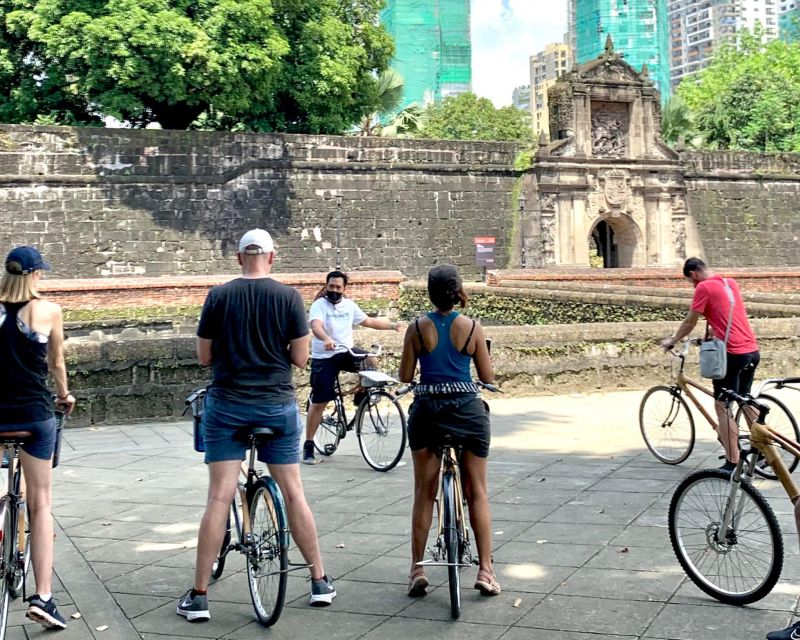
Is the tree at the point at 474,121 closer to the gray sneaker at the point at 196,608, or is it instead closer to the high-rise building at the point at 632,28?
the high-rise building at the point at 632,28

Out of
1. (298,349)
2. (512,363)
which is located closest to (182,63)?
(512,363)

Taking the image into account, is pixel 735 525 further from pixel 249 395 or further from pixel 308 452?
pixel 308 452

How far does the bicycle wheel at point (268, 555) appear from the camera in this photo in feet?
13.8

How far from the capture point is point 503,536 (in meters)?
5.58

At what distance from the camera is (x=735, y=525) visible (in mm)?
4387

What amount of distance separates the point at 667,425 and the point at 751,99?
3971 centimetres

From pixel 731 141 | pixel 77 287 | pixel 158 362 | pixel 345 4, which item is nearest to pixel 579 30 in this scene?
Answer: pixel 731 141

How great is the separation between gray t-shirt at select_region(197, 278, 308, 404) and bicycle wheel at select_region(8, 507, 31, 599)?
1112mm

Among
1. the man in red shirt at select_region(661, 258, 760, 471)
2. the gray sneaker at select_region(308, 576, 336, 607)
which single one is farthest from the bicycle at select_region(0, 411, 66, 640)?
the man in red shirt at select_region(661, 258, 760, 471)

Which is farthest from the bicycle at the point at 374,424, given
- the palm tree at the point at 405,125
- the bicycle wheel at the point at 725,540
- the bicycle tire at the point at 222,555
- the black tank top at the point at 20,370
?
the palm tree at the point at 405,125

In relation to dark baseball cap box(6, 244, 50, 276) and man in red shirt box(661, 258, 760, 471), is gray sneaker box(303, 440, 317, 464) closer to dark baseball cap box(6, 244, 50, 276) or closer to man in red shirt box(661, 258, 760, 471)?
man in red shirt box(661, 258, 760, 471)

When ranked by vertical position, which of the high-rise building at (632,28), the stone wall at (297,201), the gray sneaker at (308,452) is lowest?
the gray sneaker at (308,452)

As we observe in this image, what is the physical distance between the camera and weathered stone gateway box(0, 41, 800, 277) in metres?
25.4

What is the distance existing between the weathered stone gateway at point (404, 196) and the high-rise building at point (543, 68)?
11050 cm
